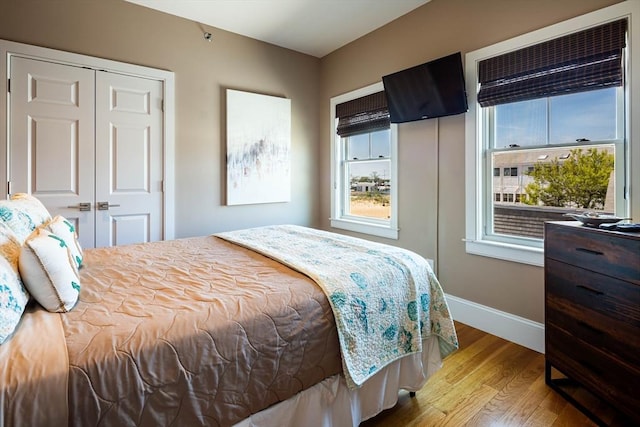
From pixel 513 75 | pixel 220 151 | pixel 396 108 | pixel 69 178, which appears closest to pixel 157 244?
pixel 69 178

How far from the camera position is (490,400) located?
6.00 feet

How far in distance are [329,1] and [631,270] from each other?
2.91 meters

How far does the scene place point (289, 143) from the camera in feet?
13.1

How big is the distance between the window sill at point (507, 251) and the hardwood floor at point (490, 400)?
65 centimetres

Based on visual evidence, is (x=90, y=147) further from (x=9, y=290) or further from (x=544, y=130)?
(x=544, y=130)

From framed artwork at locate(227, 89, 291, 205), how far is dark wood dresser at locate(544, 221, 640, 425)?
272cm

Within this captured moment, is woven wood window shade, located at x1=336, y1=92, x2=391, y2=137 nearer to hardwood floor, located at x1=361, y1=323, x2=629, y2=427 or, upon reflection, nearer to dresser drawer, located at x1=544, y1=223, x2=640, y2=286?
dresser drawer, located at x1=544, y1=223, x2=640, y2=286

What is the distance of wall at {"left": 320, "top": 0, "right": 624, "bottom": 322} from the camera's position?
2404 millimetres

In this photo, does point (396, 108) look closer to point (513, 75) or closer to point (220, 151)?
point (513, 75)

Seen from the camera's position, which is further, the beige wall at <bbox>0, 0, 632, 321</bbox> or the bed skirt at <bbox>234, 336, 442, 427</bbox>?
the beige wall at <bbox>0, 0, 632, 321</bbox>

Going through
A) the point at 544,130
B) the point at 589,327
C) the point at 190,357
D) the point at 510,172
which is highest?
the point at 544,130

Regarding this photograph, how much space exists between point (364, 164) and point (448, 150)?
113 centimetres

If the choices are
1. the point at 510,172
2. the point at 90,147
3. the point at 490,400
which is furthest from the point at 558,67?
the point at 90,147

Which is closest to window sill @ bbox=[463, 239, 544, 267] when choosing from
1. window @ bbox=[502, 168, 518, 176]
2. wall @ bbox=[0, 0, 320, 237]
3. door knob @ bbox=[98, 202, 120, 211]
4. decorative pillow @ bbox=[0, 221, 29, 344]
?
window @ bbox=[502, 168, 518, 176]
